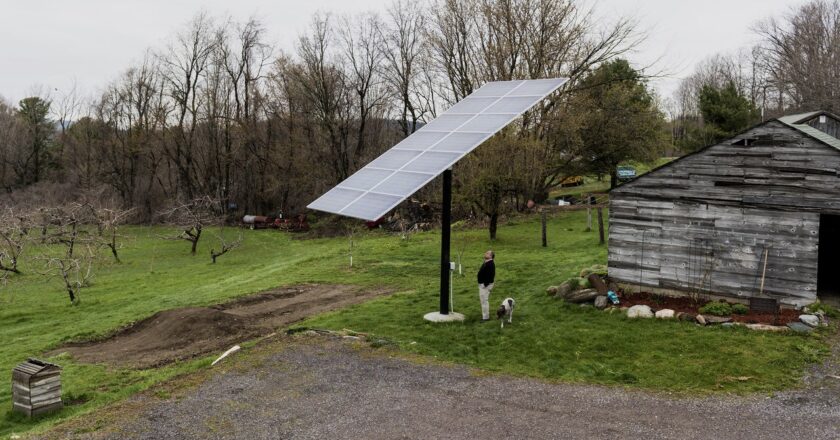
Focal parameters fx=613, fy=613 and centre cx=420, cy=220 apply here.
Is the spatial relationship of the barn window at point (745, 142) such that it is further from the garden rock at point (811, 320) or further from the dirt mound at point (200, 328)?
the dirt mound at point (200, 328)

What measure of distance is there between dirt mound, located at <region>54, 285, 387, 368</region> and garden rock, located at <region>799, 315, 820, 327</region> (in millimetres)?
11239

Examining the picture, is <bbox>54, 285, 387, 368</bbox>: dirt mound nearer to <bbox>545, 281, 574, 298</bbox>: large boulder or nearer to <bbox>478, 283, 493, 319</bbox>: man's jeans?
<bbox>478, 283, 493, 319</bbox>: man's jeans

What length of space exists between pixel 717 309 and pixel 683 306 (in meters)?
0.84

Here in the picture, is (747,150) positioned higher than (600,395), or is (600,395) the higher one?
(747,150)

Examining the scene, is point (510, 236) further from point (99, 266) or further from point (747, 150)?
point (99, 266)

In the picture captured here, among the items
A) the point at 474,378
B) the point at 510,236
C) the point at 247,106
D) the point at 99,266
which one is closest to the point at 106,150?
the point at 247,106

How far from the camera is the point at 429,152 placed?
14.5 m

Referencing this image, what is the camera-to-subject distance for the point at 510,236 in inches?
1183

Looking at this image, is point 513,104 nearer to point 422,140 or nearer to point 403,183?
point 422,140

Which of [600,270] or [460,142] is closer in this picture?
[460,142]

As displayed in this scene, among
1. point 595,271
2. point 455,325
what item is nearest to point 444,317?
point 455,325

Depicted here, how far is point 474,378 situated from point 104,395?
6.83 meters

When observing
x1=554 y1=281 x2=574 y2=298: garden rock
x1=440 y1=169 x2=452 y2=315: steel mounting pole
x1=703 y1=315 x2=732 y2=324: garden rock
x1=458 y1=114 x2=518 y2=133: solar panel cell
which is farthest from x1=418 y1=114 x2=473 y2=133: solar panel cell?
x1=703 y1=315 x2=732 y2=324: garden rock

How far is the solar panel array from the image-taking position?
1301 cm
